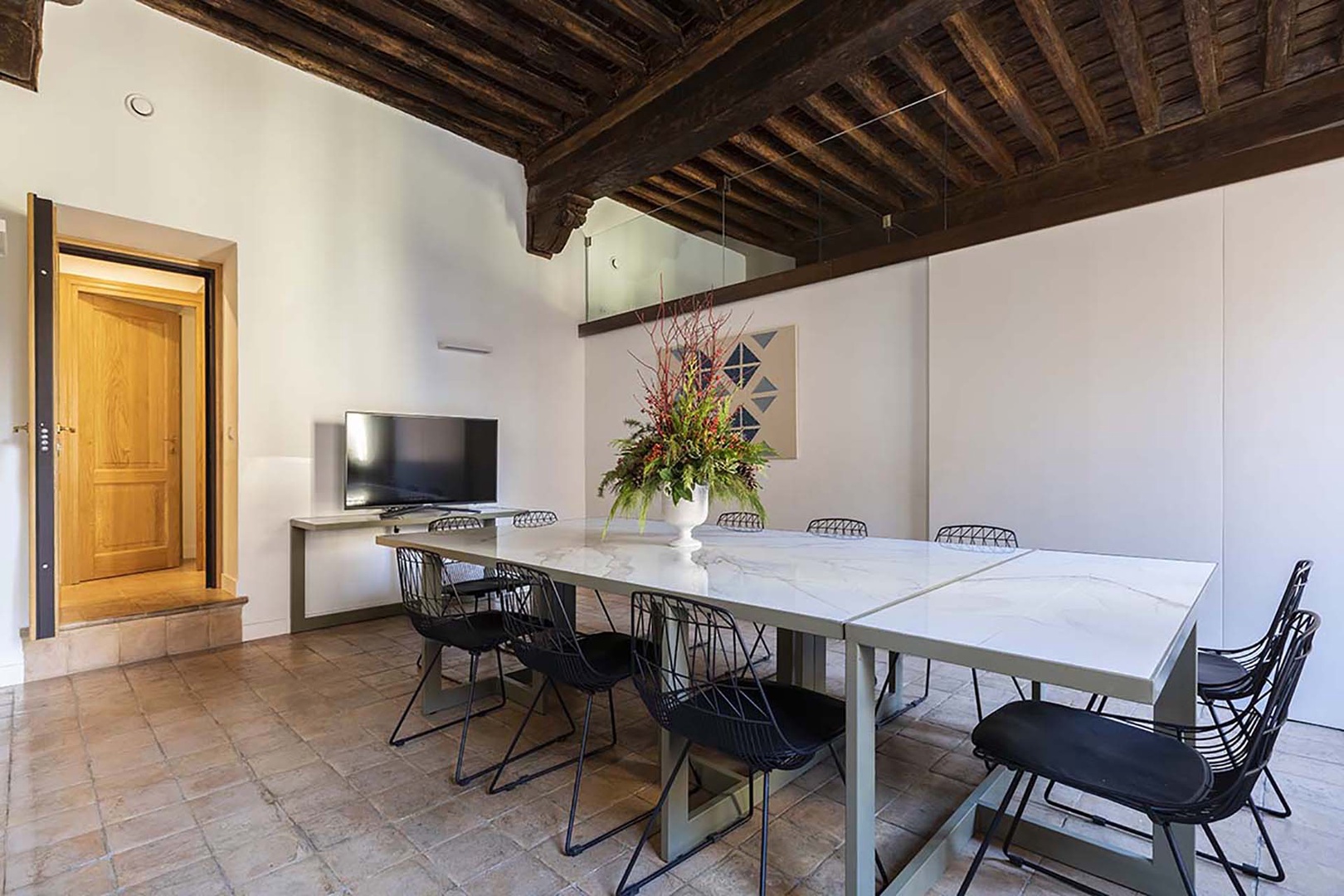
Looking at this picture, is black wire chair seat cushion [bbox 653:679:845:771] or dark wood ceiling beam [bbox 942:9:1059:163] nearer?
black wire chair seat cushion [bbox 653:679:845:771]

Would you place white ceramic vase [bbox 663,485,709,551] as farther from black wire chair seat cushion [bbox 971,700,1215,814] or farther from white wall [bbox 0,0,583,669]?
white wall [bbox 0,0,583,669]

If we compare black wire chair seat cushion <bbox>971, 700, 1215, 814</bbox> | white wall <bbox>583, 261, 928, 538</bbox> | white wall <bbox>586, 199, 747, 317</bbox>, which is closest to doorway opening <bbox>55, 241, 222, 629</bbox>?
white wall <bbox>586, 199, 747, 317</bbox>

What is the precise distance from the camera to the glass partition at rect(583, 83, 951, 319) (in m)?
4.69

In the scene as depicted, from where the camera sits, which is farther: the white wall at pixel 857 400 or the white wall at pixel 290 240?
the white wall at pixel 857 400

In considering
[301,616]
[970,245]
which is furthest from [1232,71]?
[301,616]

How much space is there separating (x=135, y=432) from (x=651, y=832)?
230 inches

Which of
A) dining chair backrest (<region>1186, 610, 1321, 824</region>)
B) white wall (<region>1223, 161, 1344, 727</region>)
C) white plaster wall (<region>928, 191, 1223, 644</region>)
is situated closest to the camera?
dining chair backrest (<region>1186, 610, 1321, 824</region>)

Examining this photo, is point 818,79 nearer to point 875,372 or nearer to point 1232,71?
point 875,372

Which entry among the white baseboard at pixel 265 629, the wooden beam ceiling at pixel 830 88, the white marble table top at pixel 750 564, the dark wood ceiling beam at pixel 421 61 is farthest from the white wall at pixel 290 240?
the white marble table top at pixel 750 564

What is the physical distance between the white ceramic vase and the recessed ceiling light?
4215 millimetres

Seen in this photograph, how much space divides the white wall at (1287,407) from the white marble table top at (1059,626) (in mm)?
1479

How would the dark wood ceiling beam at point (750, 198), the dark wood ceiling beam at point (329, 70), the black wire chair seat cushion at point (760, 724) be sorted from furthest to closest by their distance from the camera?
the dark wood ceiling beam at point (750, 198) → the dark wood ceiling beam at point (329, 70) → the black wire chair seat cushion at point (760, 724)

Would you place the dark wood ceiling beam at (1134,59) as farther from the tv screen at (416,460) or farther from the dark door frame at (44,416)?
the dark door frame at (44,416)

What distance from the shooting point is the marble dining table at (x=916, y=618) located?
1.34 meters
